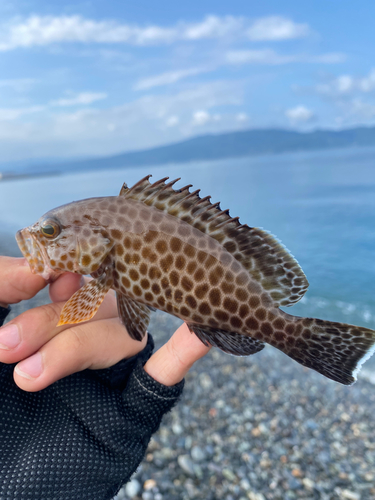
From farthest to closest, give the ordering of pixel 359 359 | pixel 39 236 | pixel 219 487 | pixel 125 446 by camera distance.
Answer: pixel 219 487 → pixel 125 446 → pixel 39 236 → pixel 359 359

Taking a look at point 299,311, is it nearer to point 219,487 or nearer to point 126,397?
point 219,487

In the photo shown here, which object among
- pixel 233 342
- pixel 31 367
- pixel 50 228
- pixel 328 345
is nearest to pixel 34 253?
pixel 50 228

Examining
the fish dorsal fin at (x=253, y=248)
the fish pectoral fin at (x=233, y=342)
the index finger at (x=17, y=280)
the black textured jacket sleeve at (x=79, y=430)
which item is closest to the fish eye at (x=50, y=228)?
the index finger at (x=17, y=280)

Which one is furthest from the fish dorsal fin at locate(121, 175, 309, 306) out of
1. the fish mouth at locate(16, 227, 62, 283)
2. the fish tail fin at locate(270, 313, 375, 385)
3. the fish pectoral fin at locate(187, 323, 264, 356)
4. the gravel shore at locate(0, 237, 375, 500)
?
the gravel shore at locate(0, 237, 375, 500)

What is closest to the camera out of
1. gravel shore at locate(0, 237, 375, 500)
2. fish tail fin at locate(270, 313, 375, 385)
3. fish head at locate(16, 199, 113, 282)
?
fish tail fin at locate(270, 313, 375, 385)

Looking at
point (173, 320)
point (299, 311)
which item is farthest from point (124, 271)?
point (299, 311)

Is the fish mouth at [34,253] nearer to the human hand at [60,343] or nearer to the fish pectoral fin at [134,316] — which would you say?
the human hand at [60,343]

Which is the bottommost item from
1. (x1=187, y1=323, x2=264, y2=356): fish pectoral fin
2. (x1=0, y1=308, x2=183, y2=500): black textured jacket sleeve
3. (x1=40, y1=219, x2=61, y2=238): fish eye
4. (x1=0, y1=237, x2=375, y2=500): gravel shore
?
(x1=0, y1=237, x2=375, y2=500): gravel shore

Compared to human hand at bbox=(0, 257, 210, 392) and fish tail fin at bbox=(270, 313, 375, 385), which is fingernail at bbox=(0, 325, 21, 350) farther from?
fish tail fin at bbox=(270, 313, 375, 385)
